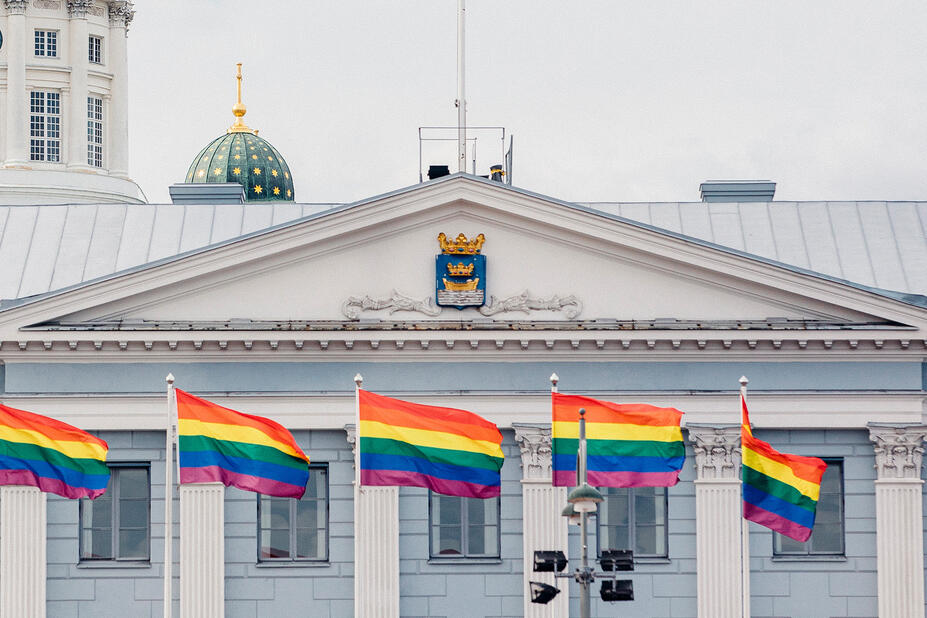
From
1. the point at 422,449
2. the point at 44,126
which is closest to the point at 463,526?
the point at 422,449

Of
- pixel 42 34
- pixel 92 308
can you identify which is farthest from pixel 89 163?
pixel 92 308

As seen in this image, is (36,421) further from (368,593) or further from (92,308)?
(368,593)

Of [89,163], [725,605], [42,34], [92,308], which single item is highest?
[42,34]

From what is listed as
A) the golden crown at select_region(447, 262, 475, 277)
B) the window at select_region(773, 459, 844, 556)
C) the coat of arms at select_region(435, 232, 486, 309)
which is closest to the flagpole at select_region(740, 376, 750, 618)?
the window at select_region(773, 459, 844, 556)

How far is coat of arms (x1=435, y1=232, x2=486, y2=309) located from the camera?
4350 cm

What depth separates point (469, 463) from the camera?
3806cm

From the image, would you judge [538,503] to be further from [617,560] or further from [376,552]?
[617,560]

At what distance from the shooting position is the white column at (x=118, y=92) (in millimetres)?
76000

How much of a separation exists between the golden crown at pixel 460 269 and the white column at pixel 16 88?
33.1 meters

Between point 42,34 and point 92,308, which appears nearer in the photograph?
point 92,308

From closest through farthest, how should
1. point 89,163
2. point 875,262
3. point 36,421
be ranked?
point 36,421, point 875,262, point 89,163

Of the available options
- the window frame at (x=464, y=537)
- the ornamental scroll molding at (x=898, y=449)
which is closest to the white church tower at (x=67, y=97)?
the window frame at (x=464, y=537)

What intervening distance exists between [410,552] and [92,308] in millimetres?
8062

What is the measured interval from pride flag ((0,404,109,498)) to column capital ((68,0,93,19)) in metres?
41.0
